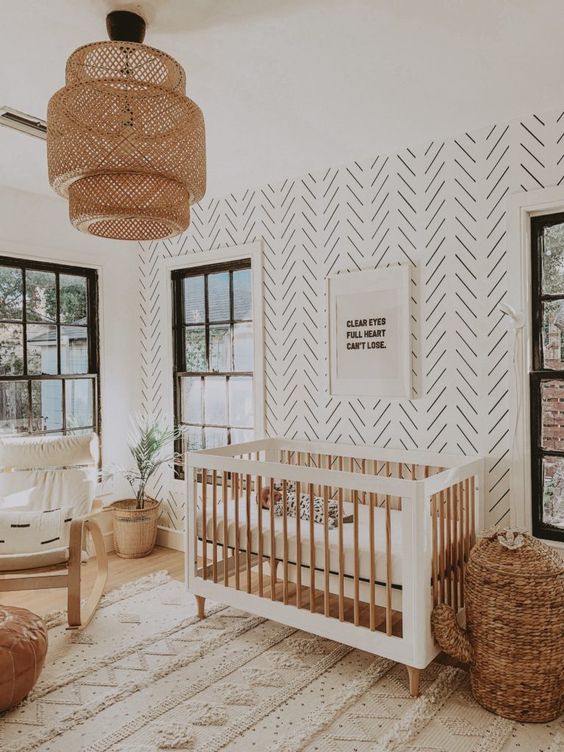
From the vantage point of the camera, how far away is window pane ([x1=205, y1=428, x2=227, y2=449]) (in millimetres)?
4016

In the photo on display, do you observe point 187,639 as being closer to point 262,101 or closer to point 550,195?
point 262,101

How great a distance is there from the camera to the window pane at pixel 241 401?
3.88 meters

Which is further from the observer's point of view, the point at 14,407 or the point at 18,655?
the point at 14,407

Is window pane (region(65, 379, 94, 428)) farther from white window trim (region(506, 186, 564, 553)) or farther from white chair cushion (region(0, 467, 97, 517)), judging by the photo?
white window trim (region(506, 186, 564, 553))

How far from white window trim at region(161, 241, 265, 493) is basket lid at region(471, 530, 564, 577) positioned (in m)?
1.78

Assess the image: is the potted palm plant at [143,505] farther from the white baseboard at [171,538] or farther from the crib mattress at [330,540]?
the crib mattress at [330,540]

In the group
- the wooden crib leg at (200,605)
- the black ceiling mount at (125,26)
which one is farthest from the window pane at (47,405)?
the black ceiling mount at (125,26)

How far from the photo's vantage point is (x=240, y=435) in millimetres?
3926

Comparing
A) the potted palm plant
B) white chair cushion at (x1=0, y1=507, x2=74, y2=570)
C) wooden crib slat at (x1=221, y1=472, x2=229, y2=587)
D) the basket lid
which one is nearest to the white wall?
the potted palm plant

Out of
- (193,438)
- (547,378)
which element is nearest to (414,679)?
(547,378)

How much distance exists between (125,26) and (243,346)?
2.24 m

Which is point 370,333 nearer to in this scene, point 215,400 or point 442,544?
point 442,544

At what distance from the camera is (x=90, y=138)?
5.50 feet

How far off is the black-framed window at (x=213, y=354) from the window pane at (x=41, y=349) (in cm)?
85
